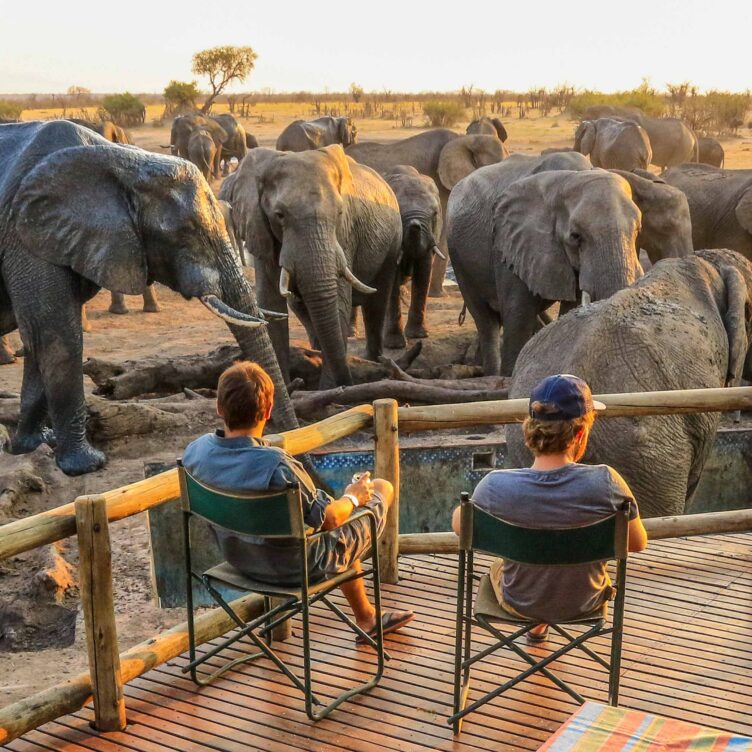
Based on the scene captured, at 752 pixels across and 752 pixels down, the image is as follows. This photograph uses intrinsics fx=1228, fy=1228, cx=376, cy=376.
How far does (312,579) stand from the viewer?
3873 millimetres

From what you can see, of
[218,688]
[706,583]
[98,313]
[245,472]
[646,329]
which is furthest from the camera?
[98,313]

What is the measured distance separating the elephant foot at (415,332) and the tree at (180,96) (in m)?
34.2

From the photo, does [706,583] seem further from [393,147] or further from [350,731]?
[393,147]

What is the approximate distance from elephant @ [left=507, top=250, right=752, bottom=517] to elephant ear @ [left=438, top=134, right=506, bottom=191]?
11378 millimetres

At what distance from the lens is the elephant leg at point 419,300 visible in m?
13.1

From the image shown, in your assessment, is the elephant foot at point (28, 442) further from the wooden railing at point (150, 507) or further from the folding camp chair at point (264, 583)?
the folding camp chair at point (264, 583)

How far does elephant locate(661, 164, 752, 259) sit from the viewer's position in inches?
596

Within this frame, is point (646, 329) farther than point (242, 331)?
No

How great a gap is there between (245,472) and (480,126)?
17752mm

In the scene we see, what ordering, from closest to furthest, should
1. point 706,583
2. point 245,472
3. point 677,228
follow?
point 245,472 → point 706,583 → point 677,228

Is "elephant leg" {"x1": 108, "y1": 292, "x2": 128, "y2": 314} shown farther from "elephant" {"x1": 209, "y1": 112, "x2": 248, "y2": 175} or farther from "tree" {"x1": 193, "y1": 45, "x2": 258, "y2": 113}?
"tree" {"x1": 193, "y1": 45, "x2": 258, "y2": 113}

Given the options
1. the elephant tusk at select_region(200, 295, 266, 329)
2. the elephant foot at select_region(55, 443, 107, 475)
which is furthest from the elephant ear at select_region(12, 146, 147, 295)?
the elephant foot at select_region(55, 443, 107, 475)

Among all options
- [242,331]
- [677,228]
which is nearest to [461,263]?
[677,228]

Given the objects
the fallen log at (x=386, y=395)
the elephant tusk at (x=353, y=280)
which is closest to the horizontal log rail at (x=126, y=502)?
the fallen log at (x=386, y=395)
